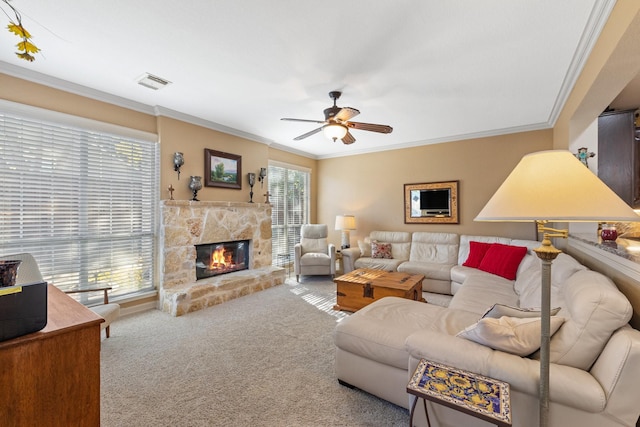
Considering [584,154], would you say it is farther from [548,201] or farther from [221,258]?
[221,258]

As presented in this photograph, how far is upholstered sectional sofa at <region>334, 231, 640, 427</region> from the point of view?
1159 millimetres

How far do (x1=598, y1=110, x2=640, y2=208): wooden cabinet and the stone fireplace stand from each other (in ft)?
15.5

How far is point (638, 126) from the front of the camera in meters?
3.49

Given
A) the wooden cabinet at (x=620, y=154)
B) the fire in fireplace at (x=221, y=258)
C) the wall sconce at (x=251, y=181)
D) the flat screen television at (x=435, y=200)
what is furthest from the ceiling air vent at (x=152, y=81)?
the wooden cabinet at (x=620, y=154)

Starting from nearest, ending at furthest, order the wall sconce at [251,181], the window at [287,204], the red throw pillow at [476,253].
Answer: the red throw pillow at [476,253]
the wall sconce at [251,181]
the window at [287,204]

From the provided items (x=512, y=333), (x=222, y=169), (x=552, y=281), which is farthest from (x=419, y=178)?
(x=512, y=333)

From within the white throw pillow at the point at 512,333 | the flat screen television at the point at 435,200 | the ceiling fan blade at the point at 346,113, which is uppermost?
the ceiling fan blade at the point at 346,113

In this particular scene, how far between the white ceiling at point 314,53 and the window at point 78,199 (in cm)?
52

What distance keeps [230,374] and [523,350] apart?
2041 mm

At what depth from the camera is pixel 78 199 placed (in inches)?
126

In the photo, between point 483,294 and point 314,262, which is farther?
point 314,262

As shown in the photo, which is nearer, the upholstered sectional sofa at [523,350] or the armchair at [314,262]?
the upholstered sectional sofa at [523,350]

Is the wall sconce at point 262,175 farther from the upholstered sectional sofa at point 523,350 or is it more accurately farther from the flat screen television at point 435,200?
the upholstered sectional sofa at point 523,350

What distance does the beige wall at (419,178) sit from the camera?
4680 millimetres
